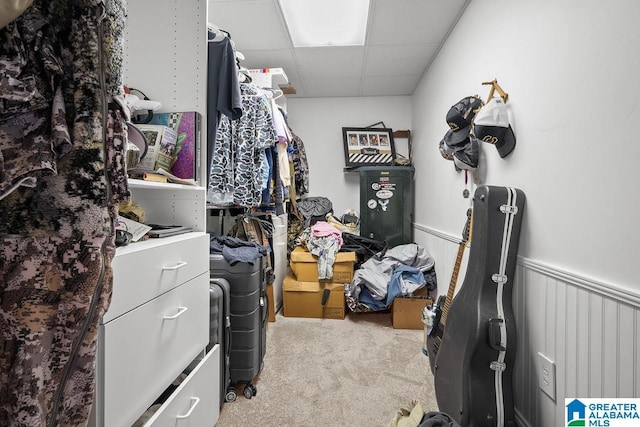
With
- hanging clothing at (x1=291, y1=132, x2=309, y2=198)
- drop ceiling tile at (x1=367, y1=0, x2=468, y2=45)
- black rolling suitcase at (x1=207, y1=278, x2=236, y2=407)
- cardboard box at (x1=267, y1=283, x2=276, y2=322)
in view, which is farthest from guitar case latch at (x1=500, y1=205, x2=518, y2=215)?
hanging clothing at (x1=291, y1=132, x2=309, y2=198)

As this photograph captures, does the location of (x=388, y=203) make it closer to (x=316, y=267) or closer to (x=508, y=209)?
(x=316, y=267)

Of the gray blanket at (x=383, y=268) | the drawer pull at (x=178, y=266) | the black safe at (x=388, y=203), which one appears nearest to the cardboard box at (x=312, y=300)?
the gray blanket at (x=383, y=268)

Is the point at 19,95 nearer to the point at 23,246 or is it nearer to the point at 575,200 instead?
the point at 23,246

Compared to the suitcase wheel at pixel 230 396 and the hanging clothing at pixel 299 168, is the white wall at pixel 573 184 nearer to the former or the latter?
the suitcase wheel at pixel 230 396

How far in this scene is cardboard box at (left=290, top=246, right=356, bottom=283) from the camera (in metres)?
2.60

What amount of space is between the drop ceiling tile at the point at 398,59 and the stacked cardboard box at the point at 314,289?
5.57ft

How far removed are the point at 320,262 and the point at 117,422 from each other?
1904 mm

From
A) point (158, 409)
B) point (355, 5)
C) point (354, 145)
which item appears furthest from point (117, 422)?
point (354, 145)

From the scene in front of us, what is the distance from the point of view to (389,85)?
10.7 feet

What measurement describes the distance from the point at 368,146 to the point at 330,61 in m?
1.11

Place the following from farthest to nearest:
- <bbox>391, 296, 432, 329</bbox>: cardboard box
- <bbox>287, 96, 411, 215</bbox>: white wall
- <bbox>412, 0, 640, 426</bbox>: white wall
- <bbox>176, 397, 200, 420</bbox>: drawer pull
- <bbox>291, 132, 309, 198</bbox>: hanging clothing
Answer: <bbox>287, 96, 411, 215</bbox>: white wall → <bbox>291, 132, 309, 198</bbox>: hanging clothing → <bbox>391, 296, 432, 329</bbox>: cardboard box → <bbox>176, 397, 200, 420</bbox>: drawer pull → <bbox>412, 0, 640, 426</bbox>: white wall

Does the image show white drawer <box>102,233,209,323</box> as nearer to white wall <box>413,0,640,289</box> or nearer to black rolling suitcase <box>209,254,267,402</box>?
black rolling suitcase <box>209,254,267,402</box>

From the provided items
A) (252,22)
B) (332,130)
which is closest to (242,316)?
(252,22)

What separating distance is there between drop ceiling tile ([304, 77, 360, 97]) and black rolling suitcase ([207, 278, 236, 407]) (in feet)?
7.94
